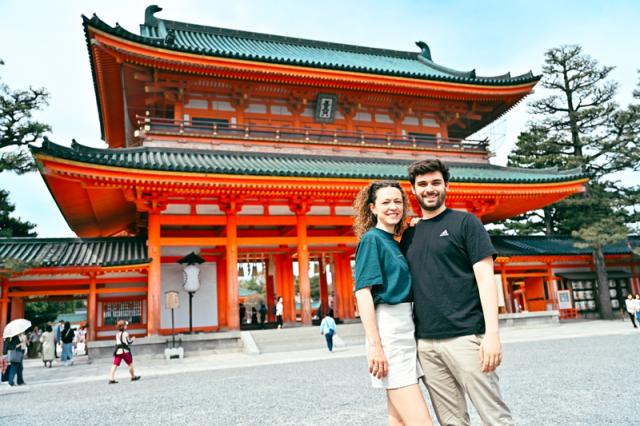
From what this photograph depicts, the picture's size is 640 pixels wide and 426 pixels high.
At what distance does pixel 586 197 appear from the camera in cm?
2136

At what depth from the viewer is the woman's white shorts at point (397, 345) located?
255 centimetres

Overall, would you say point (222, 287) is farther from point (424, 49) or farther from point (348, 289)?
point (424, 49)

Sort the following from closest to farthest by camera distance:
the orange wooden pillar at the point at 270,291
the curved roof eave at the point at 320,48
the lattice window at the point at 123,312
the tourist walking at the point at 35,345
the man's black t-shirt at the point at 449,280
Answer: the man's black t-shirt at the point at 449,280 < the curved roof eave at the point at 320,48 < the lattice window at the point at 123,312 < the orange wooden pillar at the point at 270,291 < the tourist walking at the point at 35,345

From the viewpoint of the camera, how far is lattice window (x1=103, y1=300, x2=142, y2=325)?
46.5 ft

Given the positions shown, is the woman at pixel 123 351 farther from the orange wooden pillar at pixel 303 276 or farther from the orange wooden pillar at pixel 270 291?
the orange wooden pillar at pixel 270 291

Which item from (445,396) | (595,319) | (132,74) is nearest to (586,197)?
(595,319)

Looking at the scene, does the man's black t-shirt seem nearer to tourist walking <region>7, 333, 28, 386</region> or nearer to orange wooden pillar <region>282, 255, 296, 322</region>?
tourist walking <region>7, 333, 28, 386</region>

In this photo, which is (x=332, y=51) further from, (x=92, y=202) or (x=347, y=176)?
(x=92, y=202)

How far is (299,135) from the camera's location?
16672 mm

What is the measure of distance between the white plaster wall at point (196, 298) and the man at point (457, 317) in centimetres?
1322

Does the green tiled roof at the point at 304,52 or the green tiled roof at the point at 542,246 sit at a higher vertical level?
the green tiled roof at the point at 304,52

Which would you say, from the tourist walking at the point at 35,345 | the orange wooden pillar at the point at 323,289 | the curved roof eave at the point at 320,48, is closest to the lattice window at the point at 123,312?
the orange wooden pillar at the point at 323,289

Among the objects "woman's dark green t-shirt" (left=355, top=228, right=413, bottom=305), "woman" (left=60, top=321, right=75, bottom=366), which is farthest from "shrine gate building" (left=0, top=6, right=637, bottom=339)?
"woman's dark green t-shirt" (left=355, top=228, right=413, bottom=305)

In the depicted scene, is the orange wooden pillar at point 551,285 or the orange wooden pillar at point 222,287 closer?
the orange wooden pillar at point 222,287
